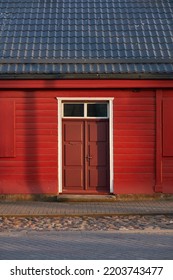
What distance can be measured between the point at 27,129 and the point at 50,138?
68 centimetres

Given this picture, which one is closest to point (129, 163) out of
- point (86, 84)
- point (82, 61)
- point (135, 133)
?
point (135, 133)

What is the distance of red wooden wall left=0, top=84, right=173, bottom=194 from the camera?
53.8 feet

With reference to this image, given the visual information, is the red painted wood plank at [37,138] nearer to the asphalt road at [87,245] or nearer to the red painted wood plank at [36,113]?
the red painted wood plank at [36,113]

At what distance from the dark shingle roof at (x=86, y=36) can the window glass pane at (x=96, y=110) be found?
3.34ft

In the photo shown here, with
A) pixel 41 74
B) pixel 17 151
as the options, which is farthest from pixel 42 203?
pixel 41 74

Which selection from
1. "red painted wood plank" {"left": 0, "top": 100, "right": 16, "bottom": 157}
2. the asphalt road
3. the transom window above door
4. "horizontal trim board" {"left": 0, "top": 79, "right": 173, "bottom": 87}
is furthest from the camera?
the transom window above door

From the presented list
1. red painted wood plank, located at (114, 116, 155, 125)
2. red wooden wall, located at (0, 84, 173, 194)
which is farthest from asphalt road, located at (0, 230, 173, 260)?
red painted wood plank, located at (114, 116, 155, 125)

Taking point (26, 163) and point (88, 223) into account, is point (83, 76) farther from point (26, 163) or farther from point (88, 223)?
point (88, 223)

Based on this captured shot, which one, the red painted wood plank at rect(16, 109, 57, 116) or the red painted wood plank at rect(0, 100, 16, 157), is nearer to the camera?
the red painted wood plank at rect(0, 100, 16, 157)

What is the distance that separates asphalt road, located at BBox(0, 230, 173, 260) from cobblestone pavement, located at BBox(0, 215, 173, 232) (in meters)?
0.49

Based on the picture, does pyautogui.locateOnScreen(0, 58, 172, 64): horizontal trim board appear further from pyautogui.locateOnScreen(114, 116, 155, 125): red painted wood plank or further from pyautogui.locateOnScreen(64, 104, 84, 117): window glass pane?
pyautogui.locateOnScreen(114, 116, 155, 125): red painted wood plank

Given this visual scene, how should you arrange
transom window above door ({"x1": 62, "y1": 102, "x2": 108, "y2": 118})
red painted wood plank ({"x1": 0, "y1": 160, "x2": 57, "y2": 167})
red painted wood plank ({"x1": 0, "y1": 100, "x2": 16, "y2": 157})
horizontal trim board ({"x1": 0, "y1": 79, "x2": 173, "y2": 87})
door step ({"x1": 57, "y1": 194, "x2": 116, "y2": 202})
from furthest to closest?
transom window above door ({"x1": 62, "y1": 102, "x2": 108, "y2": 118})
red painted wood plank ({"x1": 0, "y1": 160, "x2": 57, "y2": 167})
red painted wood plank ({"x1": 0, "y1": 100, "x2": 16, "y2": 157})
horizontal trim board ({"x1": 0, "y1": 79, "x2": 173, "y2": 87})
door step ({"x1": 57, "y1": 194, "x2": 116, "y2": 202})

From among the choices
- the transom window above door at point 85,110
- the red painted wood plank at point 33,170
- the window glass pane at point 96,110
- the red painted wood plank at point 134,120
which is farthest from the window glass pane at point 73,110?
the red painted wood plank at point 33,170

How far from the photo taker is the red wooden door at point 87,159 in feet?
54.5
